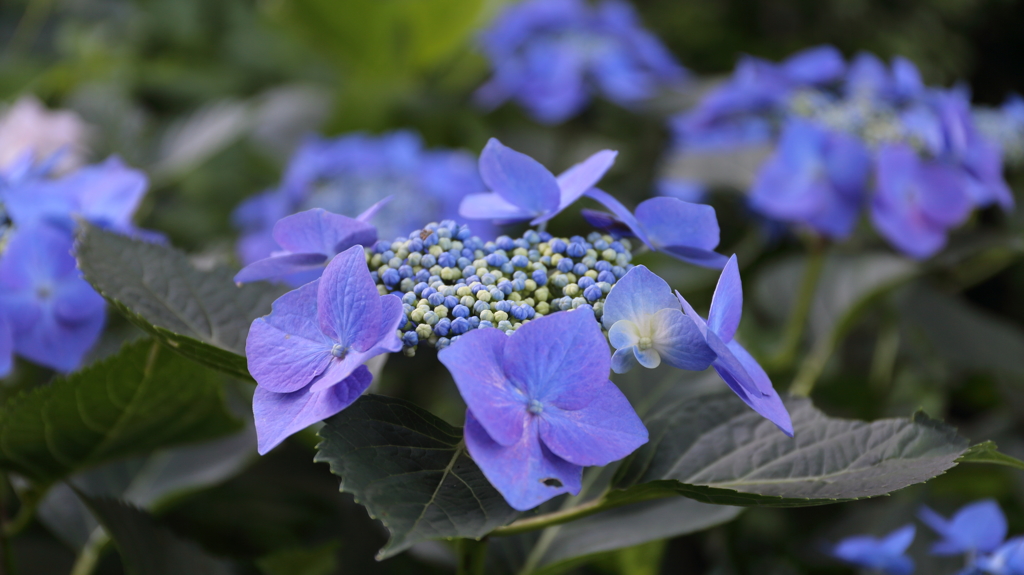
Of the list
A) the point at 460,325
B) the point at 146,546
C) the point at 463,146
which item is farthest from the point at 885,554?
the point at 463,146

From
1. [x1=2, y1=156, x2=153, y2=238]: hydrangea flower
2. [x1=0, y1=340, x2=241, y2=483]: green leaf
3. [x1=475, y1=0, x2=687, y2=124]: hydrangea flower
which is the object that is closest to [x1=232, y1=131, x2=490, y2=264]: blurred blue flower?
[x1=475, y1=0, x2=687, y2=124]: hydrangea flower

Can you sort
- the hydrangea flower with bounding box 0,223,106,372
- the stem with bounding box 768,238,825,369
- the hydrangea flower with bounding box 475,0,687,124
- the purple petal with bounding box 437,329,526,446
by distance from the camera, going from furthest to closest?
1. the hydrangea flower with bounding box 475,0,687,124
2. the stem with bounding box 768,238,825,369
3. the hydrangea flower with bounding box 0,223,106,372
4. the purple petal with bounding box 437,329,526,446

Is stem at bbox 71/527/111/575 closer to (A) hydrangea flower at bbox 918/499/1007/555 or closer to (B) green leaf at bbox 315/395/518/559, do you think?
(B) green leaf at bbox 315/395/518/559

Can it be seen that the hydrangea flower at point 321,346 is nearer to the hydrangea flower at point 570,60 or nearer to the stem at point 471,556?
the stem at point 471,556

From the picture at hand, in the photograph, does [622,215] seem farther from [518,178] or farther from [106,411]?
[106,411]

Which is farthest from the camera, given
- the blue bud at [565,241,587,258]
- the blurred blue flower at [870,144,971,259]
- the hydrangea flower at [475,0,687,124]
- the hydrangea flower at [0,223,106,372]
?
the hydrangea flower at [475,0,687,124]

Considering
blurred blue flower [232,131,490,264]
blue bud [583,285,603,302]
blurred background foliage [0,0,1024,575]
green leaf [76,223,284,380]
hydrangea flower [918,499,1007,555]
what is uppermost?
blue bud [583,285,603,302]
